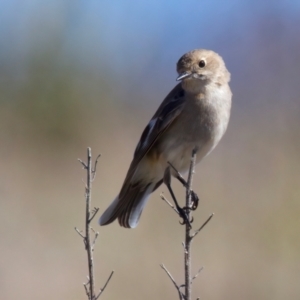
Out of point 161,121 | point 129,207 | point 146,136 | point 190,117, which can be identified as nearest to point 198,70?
point 190,117

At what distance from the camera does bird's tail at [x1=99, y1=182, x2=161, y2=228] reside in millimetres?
4418

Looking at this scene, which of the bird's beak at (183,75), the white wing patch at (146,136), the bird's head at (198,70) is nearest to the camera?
the bird's beak at (183,75)

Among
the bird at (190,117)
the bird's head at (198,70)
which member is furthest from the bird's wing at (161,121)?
the bird's head at (198,70)

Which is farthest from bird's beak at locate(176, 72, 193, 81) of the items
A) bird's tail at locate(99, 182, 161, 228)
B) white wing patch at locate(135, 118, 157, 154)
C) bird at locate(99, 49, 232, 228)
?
bird's tail at locate(99, 182, 161, 228)

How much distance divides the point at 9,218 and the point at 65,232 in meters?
0.67

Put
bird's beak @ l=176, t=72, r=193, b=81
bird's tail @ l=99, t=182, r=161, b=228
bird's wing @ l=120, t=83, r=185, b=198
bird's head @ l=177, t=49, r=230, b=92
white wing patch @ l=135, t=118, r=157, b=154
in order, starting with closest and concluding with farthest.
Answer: bird's beak @ l=176, t=72, r=193, b=81, bird's head @ l=177, t=49, r=230, b=92, bird's wing @ l=120, t=83, r=185, b=198, white wing patch @ l=135, t=118, r=157, b=154, bird's tail @ l=99, t=182, r=161, b=228

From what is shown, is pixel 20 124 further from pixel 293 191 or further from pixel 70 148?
pixel 293 191

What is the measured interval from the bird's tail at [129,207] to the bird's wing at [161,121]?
0.67 feet

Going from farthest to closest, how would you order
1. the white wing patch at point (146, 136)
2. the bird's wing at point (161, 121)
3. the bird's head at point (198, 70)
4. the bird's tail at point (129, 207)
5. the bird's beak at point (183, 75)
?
the bird's tail at point (129, 207), the white wing patch at point (146, 136), the bird's wing at point (161, 121), the bird's head at point (198, 70), the bird's beak at point (183, 75)

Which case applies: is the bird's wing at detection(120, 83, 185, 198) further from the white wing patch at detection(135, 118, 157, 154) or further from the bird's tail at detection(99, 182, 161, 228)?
the bird's tail at detection(99, 182, 161, 228)

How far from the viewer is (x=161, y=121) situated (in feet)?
13.6

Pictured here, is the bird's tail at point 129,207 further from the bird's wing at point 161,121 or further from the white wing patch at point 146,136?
the white wing patch at point 146,136

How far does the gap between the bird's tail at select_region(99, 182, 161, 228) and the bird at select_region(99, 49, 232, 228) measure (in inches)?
9.8

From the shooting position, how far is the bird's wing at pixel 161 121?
406cm
